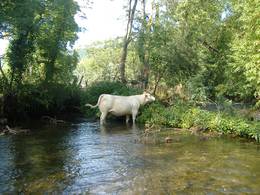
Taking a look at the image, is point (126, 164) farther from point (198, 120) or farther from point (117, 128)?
point (117, 128)

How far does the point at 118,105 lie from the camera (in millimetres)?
Result: 16578

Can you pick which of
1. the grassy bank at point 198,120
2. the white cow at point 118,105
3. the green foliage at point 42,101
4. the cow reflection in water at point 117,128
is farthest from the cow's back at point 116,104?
the green foliage at point 42,101

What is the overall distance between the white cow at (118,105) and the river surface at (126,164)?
10.4 ft

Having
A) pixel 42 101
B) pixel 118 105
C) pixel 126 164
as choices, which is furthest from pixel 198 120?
pixel 42 101

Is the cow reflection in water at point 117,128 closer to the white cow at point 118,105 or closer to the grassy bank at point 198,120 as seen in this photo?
the white cow at point 118,105

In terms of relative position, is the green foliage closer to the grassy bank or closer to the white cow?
the white cow

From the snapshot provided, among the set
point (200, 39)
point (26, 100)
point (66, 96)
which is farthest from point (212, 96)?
point (26, 100)

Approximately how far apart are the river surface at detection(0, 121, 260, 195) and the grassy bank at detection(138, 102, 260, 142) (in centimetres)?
61

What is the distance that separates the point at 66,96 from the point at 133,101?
580 cm

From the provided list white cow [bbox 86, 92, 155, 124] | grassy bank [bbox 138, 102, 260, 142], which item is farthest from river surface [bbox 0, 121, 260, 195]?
white cow [bbox 86, 92, 155, 124]

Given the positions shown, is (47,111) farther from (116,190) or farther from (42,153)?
(116,190)

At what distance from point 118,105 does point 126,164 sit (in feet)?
25.6

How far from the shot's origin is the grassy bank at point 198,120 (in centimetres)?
1234

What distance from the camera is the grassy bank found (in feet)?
40.5
